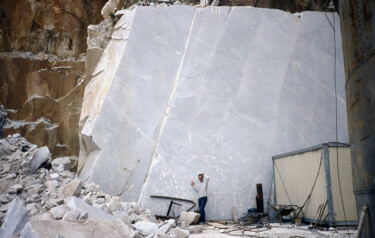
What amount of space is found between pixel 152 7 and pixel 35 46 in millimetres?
12735

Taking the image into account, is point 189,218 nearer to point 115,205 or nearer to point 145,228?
point 115,205

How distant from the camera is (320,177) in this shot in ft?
28.2

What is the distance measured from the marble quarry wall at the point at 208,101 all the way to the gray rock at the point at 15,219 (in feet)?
11.4

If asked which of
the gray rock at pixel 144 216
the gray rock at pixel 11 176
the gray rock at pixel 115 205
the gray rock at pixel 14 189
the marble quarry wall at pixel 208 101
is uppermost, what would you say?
the marble quarry wall at pixel 208 101

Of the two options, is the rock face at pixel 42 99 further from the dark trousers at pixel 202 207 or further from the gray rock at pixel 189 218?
the gray rock at pixel 189 218

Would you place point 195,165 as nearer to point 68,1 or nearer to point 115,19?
point 115,19

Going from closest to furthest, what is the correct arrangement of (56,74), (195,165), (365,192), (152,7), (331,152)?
1. (365,192)
2. (331,152)
3. (195,165)
4. (152,7)
5. (56,74)

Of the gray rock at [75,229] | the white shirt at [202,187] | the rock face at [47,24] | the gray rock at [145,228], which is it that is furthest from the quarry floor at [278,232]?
the rock face at [47,24]

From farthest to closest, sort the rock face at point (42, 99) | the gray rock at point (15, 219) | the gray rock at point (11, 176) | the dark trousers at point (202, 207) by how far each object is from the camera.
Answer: the rock face at point (42, 99), the dark trousers at point (202, 207), the gray rock at point (11, 176), the gray rock at point (15, 219)

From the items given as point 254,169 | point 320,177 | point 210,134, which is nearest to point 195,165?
point 210,134

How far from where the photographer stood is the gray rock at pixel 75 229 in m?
5.12

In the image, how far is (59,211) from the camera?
21.8 feet

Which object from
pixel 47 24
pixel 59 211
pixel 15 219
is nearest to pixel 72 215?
pixel 59 211

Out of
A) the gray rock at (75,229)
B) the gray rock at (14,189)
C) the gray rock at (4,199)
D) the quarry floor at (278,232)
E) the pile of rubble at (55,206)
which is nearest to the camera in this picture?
the gray rock at (75,229)
